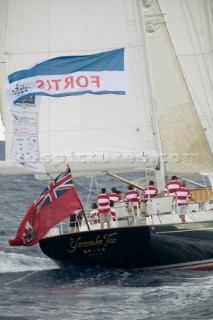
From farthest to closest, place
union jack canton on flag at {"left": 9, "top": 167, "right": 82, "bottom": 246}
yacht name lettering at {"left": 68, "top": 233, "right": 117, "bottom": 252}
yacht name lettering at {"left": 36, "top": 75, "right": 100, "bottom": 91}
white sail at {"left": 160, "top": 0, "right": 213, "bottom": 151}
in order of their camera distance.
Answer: white sail at {"left": 160, "top": 0, "right": 213, "bottom": 151} < yacht name lettering at {"left": 68, "top": 233, "right": 117, "bottom": 252} < yacht name lettering at {"left": 36, "top": 75, "right": 100, "bottom": 91} < union jack canton on flag at {"left": 9, "top": 167, "right": 82, "bottom": 246}

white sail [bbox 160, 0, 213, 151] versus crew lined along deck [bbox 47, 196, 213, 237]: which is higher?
white sail [bbox 160, 0, 213, 151]

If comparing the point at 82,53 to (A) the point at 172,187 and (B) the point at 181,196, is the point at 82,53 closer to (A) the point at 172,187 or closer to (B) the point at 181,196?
(A) the point at 172,187

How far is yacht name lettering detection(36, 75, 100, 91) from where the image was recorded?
3212 centimetres

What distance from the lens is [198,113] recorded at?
39531 millimetres

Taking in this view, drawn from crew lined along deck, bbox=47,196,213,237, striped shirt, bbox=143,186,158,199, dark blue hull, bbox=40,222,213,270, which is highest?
striped shirt, bbox=143,186,158,199

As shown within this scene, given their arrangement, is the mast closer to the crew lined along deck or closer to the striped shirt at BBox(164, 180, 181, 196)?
the striped shirt at BBox(164, 180, 181, 196)

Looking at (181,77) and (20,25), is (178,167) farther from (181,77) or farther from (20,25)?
(20,25)

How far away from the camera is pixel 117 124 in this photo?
35625 mm

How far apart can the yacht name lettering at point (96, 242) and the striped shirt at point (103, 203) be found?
1510 millimetres

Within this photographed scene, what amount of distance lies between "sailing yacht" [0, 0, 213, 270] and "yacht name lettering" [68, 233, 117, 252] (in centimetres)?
4

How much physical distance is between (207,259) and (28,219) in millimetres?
5711

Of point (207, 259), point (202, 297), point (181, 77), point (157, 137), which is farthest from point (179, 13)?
point (202, 297)

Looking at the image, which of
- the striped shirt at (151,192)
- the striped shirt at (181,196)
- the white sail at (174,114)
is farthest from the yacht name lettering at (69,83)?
the white sail at (174,114)

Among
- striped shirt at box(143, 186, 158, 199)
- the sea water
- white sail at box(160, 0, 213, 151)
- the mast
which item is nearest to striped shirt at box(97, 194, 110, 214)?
striped shirt at box(143, 186, 158, 199)
